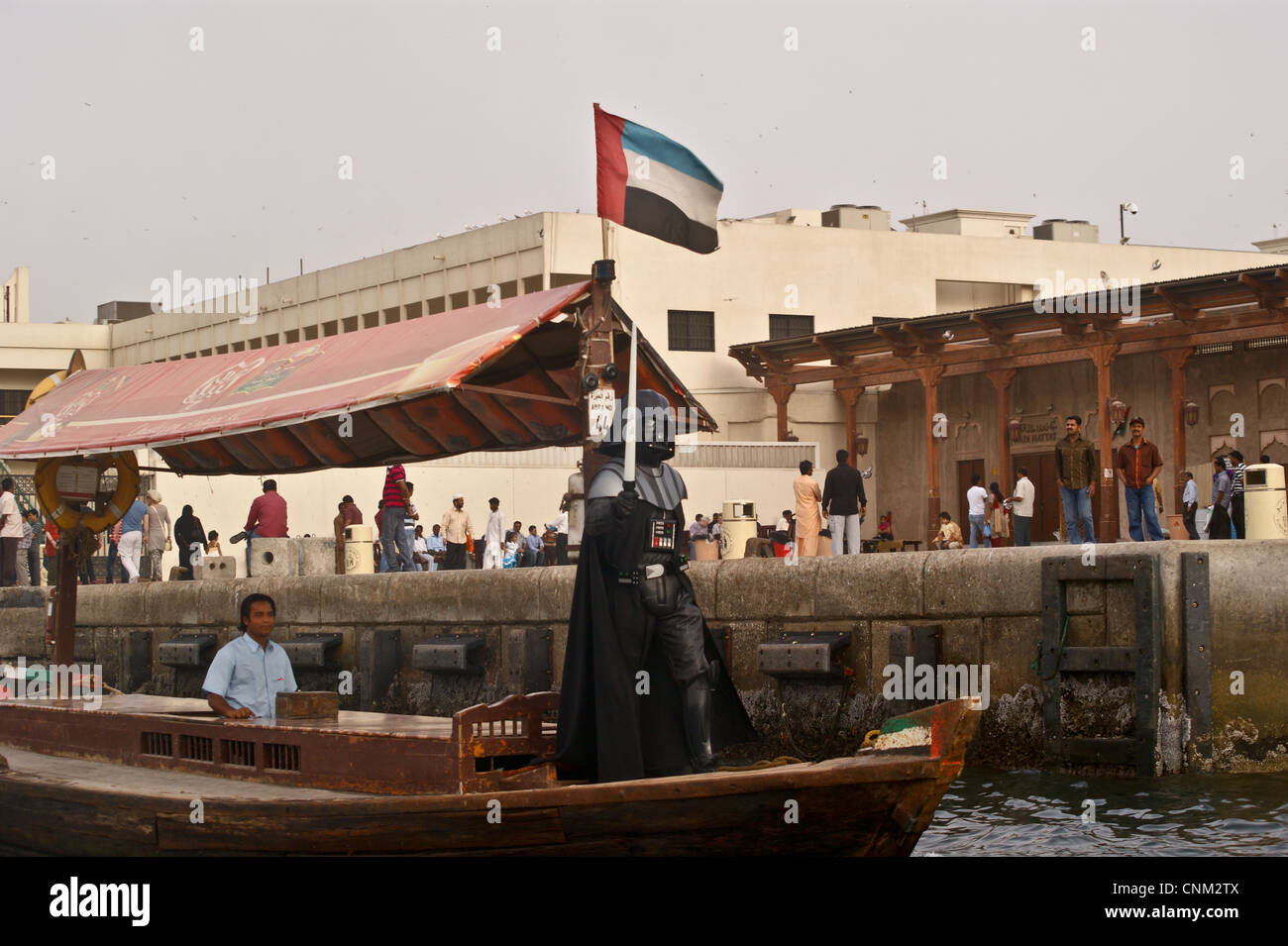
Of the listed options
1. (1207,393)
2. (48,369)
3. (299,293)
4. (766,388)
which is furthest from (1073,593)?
(48,369)

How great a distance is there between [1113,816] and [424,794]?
190 inches

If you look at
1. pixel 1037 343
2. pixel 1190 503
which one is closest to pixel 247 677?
pixel 1190 503

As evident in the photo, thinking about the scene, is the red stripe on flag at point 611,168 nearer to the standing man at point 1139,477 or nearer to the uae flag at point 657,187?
the uae flag at point 657,187

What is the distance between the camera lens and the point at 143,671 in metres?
20.5

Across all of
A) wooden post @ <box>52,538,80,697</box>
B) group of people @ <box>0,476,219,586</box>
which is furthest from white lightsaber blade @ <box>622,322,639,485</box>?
group of people @ <box>0,476,219,586</box>

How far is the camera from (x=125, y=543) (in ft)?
79.7

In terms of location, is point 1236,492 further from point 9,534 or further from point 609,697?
point 9,534

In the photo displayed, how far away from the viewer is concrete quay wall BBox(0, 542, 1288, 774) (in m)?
11.7

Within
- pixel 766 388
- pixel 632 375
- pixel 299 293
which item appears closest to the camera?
pixel 632 375

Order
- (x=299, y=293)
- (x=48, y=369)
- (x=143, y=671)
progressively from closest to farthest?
(x=143, y=671) → (x=299, y=293) → (x=48, y=369)

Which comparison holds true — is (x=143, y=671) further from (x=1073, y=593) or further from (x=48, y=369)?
(x=48, y=369)

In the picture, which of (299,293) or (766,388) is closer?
(766,388)

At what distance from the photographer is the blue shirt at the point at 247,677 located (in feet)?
32.6

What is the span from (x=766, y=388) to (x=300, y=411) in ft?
94.7
